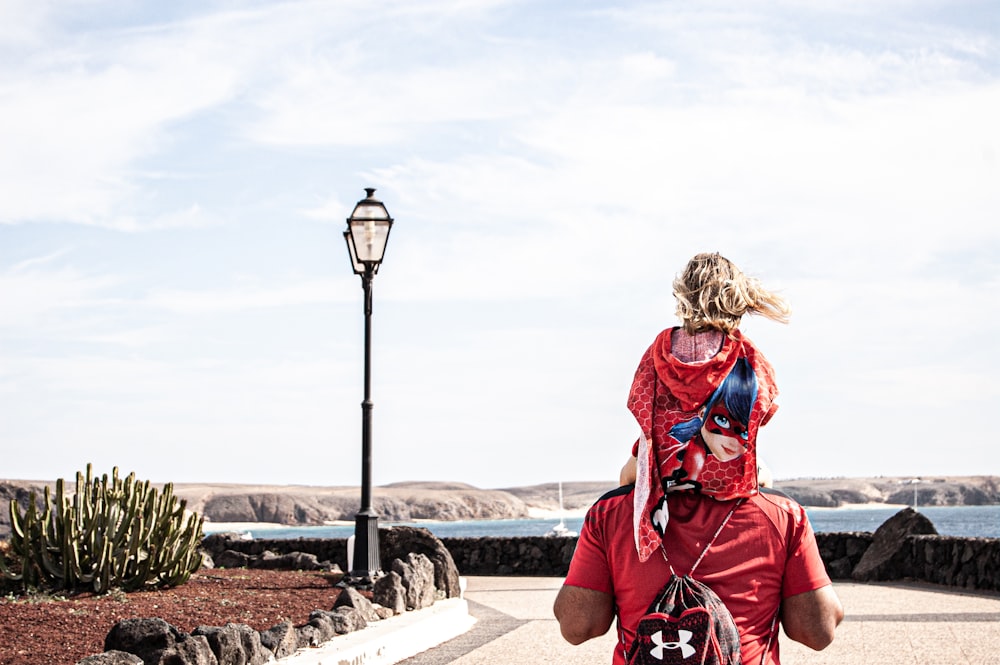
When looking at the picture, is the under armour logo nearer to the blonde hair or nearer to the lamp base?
the blonde hair

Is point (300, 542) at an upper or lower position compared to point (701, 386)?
lower

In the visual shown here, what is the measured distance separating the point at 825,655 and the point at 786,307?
7.81 m

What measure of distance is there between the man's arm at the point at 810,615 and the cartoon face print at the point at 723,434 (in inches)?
14.9

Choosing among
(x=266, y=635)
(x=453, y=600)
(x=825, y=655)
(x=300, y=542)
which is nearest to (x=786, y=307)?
(x=266, y=635)

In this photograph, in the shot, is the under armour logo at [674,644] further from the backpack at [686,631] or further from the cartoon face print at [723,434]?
the cartoon face print at [723,434]

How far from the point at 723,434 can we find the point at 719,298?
0.32 meters

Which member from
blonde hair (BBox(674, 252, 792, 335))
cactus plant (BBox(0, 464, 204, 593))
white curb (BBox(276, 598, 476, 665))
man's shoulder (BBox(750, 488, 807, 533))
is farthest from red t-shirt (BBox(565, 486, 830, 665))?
cactus plant (BBox(0, 464, 204, 593))

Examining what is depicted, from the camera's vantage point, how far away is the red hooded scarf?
291cm

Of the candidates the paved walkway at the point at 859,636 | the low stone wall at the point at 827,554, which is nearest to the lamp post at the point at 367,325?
the paved walkway at the point at 859,636

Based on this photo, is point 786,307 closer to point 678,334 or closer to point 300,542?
point 678,334

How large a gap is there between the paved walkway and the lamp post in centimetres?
140

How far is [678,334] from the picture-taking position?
3016mm

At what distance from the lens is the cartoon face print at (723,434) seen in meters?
2.91

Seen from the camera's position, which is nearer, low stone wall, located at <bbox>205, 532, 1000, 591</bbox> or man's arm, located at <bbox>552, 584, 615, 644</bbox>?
man's arm, located at <bbox>552, 584, 615, 644</bbox>
